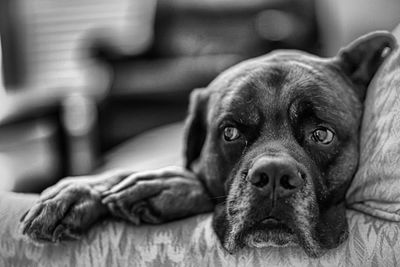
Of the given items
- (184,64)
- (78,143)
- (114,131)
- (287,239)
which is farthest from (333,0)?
(287,239)

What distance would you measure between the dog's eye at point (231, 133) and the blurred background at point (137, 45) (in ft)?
6.56

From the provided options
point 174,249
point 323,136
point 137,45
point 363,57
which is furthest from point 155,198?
point 137,45

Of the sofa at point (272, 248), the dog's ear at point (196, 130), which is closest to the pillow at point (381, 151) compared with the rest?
the sofa at point (272, 248)

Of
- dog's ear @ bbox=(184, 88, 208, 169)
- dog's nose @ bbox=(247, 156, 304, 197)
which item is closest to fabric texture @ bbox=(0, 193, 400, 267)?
dog's nose @ bbox=(247, 156, 304, 197)

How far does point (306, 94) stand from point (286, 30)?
4140mm

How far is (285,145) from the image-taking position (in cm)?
163

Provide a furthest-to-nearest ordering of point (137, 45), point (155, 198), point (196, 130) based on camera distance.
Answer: point (137, 45) < point (196, 130) < point (155, 198)

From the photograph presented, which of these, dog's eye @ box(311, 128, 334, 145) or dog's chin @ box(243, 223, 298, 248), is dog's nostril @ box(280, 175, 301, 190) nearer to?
dog's chin @ box(243, 223, 298, 248)

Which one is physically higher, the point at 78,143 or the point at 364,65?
the point at 364,65

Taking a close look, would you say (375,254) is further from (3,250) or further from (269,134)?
(3,250)

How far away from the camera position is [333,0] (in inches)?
245

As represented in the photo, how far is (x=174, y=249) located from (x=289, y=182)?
1.04 feet

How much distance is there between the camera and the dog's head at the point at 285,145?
4.78ft

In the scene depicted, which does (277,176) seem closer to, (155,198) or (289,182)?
(289,182)
